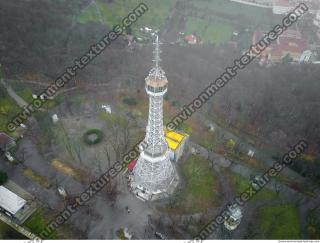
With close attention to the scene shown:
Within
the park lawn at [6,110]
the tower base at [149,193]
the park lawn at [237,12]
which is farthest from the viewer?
the park lawn at [237,12]

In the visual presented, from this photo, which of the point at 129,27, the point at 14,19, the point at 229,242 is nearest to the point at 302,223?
the point at 229,242

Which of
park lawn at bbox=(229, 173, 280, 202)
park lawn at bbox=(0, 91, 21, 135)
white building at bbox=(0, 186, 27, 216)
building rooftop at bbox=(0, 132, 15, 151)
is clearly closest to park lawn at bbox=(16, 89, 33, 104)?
park lawn at bbox=(0, 91, 21, 135)

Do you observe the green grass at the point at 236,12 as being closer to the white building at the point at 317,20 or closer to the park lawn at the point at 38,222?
the white building at the point at 317,20

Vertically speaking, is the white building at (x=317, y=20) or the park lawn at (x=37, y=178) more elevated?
the park lawn at (x=37, y=178)

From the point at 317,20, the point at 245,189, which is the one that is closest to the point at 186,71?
the point at 245,189

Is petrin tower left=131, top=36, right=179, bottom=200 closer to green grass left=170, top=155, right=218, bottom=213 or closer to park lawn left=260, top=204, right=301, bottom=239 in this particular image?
green grass left=170, top=155, right=218, bottom=213

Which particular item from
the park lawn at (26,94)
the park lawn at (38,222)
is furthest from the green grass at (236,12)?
the park lawn at (38,222)

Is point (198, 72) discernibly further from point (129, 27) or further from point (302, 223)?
point (302, 223)
